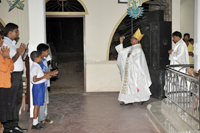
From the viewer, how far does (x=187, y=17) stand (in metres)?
9.50

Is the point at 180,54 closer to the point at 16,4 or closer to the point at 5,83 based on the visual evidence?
the point at 5,83

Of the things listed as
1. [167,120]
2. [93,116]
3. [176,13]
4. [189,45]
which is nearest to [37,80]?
[93,116]

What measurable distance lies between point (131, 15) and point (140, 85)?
2.11m

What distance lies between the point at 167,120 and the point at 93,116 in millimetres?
1475

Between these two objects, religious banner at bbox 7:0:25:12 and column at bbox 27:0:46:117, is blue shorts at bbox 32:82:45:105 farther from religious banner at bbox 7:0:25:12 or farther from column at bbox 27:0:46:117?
religious banner at bbox 7:0:25:12

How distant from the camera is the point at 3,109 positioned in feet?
12.5

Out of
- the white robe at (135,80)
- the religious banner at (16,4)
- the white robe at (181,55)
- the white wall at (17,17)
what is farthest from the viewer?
the white wall at (17,17)

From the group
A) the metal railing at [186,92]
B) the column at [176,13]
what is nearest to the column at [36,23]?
the metal railing at [186,92]

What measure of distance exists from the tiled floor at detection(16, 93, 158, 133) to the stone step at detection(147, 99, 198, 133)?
0.14 metres

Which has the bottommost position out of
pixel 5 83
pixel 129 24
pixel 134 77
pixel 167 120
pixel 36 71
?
pixel 167 120

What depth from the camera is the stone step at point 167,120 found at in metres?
3.66

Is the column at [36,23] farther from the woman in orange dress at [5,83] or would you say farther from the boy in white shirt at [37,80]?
the woman in orange dress at [5,83]

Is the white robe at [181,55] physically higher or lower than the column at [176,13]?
lower

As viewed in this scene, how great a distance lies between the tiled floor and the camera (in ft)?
13.9
